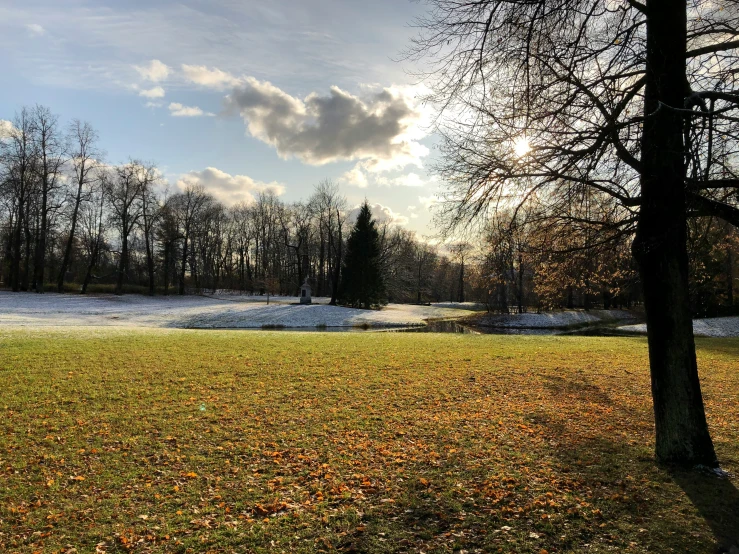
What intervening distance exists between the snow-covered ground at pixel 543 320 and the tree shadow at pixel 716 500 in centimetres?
3135

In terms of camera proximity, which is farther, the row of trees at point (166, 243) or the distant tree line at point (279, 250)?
the row of trees at point (166, 243)

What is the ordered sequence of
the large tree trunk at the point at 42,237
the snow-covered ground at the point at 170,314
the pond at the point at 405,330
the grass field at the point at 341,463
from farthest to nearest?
the large tree trunk at the point at 42,237
the snow-covered ground at the point at 170,314
the pond at the point at 405,330
the grass field at the point at 341,463

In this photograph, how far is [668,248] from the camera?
194 inches

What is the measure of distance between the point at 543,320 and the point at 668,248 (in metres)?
34.4

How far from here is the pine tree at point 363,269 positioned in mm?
43438

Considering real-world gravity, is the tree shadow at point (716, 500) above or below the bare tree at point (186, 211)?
below

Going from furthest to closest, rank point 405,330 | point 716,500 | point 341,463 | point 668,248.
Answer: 1. point 405,330
2. point 341,463
3. point 668,248
4. point 716,500

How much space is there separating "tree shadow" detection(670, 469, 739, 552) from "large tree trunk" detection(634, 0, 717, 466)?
0.77ft

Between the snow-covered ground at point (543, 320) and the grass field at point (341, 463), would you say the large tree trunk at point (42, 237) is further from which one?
the snow-covered ground at point (543, 320)

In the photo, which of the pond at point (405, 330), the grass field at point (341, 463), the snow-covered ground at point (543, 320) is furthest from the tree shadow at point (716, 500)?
the snow-covered ground at point (543, 320)

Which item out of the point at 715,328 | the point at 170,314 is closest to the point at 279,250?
the point at 170,314

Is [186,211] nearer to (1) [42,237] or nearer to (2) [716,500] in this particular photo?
(1) [42,237]

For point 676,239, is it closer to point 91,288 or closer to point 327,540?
point 327,540

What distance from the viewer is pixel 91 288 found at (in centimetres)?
4475
